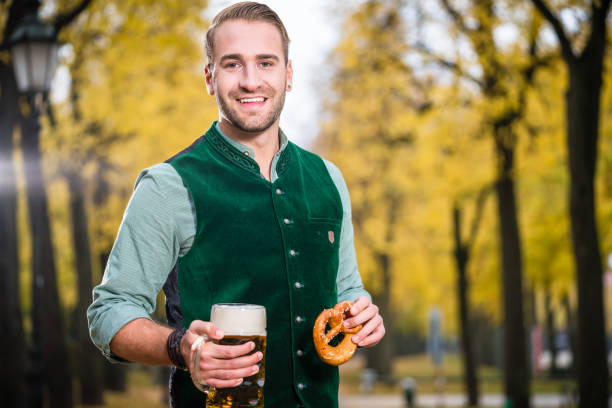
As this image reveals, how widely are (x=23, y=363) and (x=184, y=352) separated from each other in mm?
8538

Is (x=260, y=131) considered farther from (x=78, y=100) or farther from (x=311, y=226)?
(x=78, y=100)

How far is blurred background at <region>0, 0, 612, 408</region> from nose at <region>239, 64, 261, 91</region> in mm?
6640

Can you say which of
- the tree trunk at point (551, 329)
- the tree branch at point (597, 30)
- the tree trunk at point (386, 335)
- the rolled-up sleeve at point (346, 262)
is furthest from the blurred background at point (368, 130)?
the tree trunk at point (551, 329)

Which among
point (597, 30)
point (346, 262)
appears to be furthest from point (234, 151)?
point (597, 30)

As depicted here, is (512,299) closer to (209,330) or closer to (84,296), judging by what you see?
(84,296)

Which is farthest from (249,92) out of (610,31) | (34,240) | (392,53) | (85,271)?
(85,271)

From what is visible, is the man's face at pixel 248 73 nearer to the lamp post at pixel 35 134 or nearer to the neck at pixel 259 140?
the neck at pixel 259 140

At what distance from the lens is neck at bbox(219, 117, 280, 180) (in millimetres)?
2373

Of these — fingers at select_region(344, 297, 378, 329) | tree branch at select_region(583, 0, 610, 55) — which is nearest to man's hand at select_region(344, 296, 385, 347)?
fingers at select_region(344, 297, 378, 329)

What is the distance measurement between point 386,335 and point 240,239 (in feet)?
78.6

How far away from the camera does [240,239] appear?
222 cm

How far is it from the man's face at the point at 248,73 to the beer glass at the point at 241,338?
60cm

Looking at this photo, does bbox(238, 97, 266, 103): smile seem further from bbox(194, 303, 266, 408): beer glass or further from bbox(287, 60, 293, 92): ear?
bbox(194, 303, 266, 408): beer glass

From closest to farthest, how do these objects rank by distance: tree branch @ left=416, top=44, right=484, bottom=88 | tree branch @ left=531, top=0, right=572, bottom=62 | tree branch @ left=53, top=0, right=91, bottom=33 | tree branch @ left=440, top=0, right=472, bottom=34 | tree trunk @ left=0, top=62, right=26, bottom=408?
tree branch @ left=531, top=0, right=572, bottom=62 → tree branch @ left=53, top=0, right=91, bottom=33 → tree trunk @ left=0, top=62, right=26, bottom=408 → tree branch @ left=440, top=0, right=472, bottom=34 → tree branch @ left=416, top=44, right=484, bottom=88
